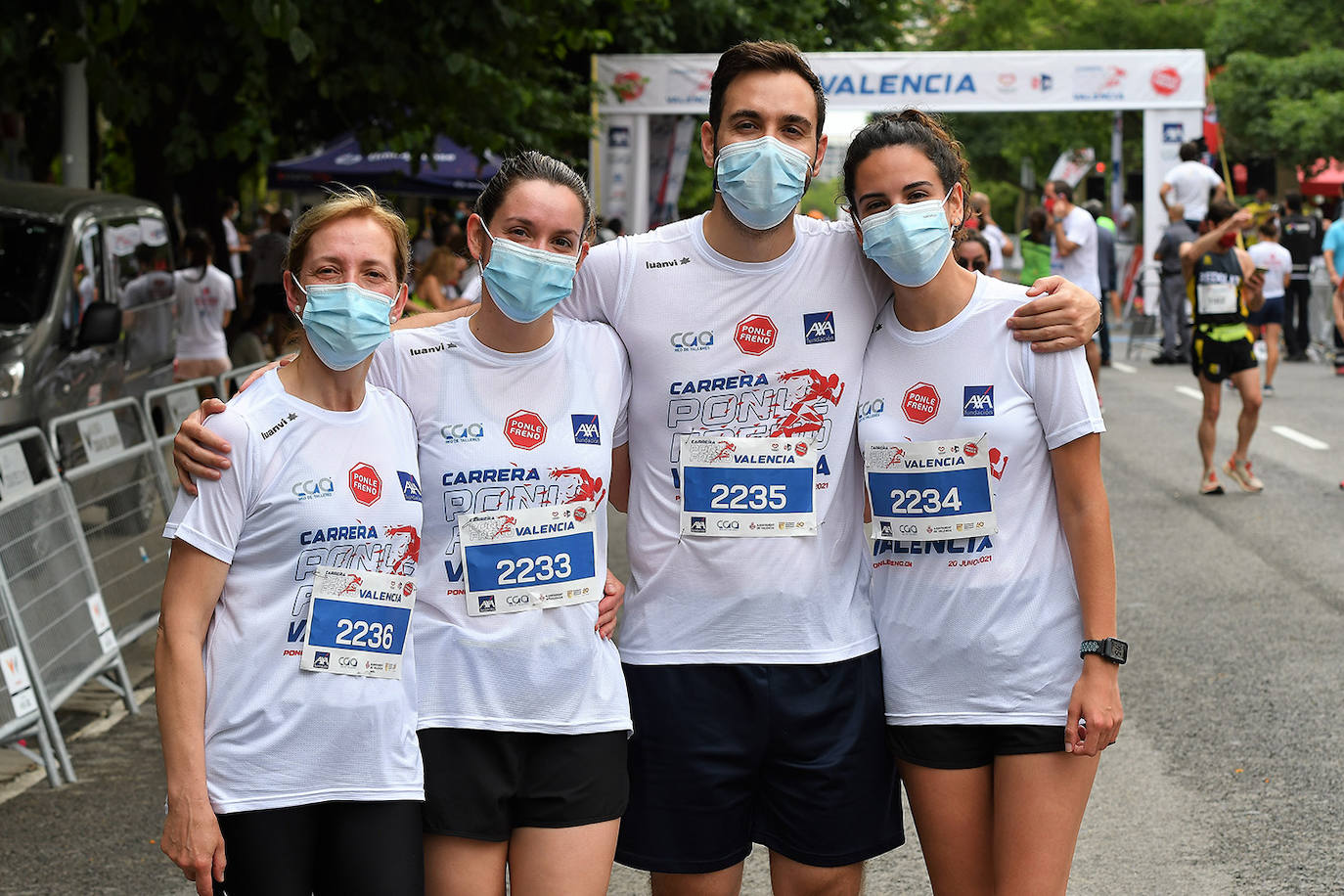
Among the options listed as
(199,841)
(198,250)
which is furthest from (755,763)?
(198,250)

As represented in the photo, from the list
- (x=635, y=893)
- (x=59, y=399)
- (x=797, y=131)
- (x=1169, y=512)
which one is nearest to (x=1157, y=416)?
(x=1169, y=512)

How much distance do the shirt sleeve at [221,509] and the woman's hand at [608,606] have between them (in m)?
0.73

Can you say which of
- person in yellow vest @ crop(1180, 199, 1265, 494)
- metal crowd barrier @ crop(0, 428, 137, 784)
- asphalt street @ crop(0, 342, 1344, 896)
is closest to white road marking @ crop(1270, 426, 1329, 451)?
person in yellow vest @ crop(1180, 199, 1265, 494)

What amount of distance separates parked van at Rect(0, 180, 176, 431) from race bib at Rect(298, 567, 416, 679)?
6944 millimetres

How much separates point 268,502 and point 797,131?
53.1 inches

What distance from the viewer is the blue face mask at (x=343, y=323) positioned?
2967 millimetres

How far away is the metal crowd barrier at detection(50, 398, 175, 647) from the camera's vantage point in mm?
6945

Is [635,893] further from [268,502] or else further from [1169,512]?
[1169,512]

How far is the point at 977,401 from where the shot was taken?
3242 mm

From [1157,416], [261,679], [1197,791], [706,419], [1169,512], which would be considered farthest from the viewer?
[1157,416]

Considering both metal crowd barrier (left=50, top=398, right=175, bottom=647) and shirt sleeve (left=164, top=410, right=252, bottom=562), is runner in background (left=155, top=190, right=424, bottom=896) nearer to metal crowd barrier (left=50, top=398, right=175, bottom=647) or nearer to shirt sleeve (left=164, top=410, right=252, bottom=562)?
shirt sleeve (left=164, top=410, right=252, bottom=562)

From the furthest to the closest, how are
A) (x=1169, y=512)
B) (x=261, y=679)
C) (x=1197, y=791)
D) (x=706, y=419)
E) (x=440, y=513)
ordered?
(x=1169, y=512)
(x=1197, y=791)
(x=706, y=419)
(x=440, y=513)
(x=261, y=679)

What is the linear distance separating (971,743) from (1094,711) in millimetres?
257

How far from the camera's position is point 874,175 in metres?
3.32
